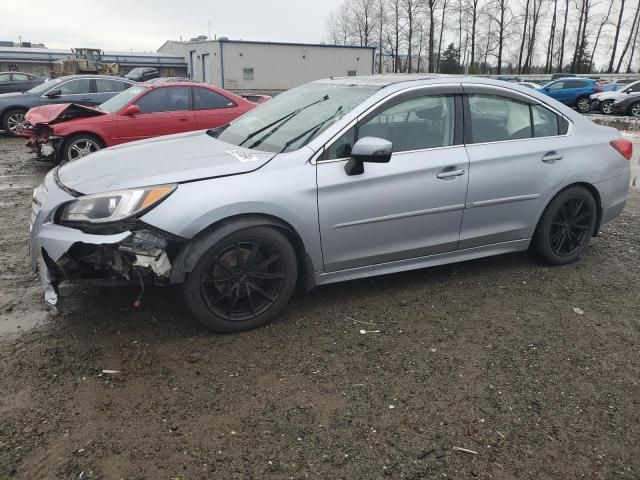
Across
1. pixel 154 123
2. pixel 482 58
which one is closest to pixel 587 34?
pixel 482 58

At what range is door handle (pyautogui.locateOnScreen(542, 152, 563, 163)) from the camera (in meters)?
4.41

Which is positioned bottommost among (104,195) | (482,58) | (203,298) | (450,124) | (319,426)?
(319,426)

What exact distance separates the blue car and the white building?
16396mm

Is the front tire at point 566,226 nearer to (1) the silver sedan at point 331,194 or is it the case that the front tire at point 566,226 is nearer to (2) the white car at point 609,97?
(1) the silver sedan at point 331,194

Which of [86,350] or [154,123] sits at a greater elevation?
[154,123]

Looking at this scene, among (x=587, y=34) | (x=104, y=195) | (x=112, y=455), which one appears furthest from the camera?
(x=587, y=34)

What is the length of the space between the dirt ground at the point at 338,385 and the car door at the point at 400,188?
17.5 inches

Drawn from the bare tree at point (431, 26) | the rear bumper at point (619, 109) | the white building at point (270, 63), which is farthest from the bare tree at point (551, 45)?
the rear bumper at point (619, 109)

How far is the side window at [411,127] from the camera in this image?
3.71m

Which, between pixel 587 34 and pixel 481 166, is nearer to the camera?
pixel 481 166

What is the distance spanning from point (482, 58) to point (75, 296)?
66.9m

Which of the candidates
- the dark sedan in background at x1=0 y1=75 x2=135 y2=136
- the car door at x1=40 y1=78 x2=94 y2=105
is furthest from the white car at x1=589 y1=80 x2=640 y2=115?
the car door at x1=40 y1=78 x2=94 y2=105

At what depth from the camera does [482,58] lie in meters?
63.8

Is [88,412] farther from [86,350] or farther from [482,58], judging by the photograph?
[482,58]
